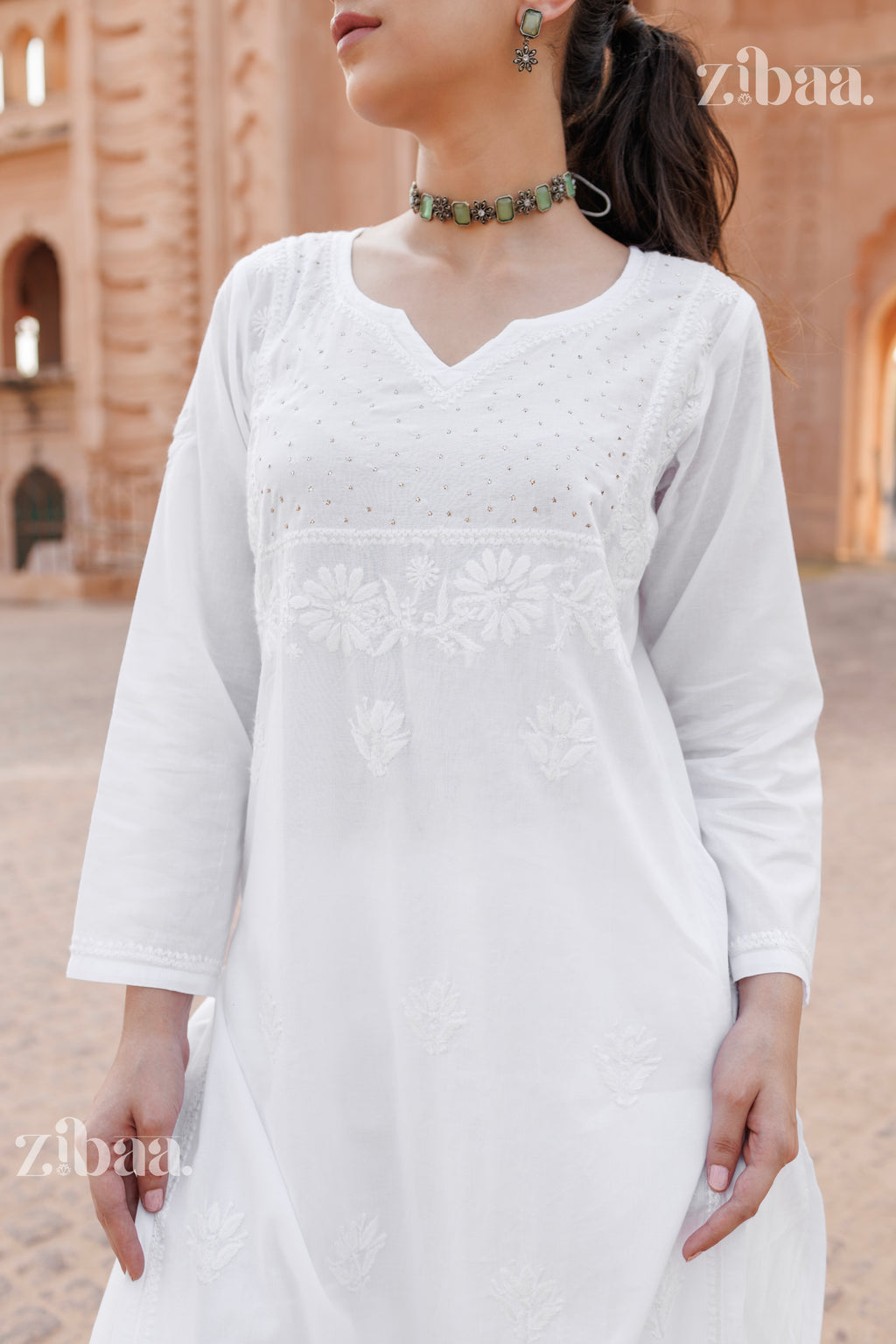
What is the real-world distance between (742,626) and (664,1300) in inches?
23.1

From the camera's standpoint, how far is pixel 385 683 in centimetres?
99

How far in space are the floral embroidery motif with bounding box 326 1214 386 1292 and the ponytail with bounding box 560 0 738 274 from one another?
3.23 ft

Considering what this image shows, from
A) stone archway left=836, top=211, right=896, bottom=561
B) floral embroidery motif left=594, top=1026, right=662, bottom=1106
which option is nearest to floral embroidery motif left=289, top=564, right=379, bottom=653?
floral embroidery motif left=594, top=1026, right=662, bottom=1106

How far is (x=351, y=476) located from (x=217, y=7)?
13806 millimetres

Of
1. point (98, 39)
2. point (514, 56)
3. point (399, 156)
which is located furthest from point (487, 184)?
point (98, 39)

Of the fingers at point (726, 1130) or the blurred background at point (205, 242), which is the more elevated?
the blurred background at point (205, 242)

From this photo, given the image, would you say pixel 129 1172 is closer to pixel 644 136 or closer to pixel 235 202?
pixel 644 136

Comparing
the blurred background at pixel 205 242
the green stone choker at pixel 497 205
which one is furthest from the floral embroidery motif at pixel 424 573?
the blurred background at pixel 205 242

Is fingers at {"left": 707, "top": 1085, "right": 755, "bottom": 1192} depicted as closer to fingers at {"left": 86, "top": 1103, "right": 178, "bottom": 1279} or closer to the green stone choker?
fingers at {"left": 86, "top": 1103, "right": 178, "bottom": 1279}

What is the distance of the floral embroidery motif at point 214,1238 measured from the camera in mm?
918

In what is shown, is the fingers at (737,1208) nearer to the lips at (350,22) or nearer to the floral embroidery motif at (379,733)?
the floral embroidery motif at (379,733)

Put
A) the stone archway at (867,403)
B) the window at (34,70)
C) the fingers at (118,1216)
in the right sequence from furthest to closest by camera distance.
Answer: the window at (34,70), the stone archway at (867,403), the fingers at (118,1216)

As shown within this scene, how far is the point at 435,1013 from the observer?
963mm

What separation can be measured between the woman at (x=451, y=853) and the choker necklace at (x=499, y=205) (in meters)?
0.06
